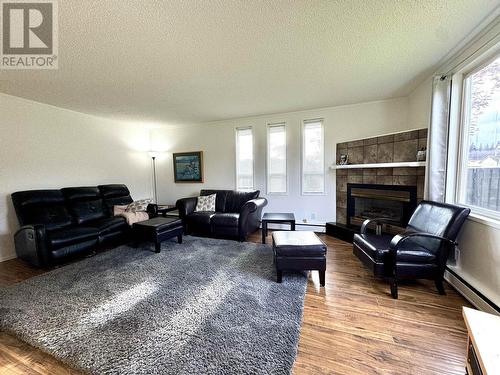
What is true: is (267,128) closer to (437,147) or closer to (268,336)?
(437,147)

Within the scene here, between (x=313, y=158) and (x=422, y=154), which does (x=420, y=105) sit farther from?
(x=313, y=158)

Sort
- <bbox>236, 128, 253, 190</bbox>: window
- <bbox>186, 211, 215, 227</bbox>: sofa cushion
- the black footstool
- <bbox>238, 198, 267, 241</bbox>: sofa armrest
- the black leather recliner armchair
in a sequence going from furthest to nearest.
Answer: <bbox>236, 128, 253, 190</bbox>: window, <bbox>186, 211, 215, 227</bbox>: sofa cushion, <bbox>238, 198, 267, 241</bbox>: sofa armrest, the black footstool, the black leather recliner armchair

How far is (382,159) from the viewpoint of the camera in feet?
10.7

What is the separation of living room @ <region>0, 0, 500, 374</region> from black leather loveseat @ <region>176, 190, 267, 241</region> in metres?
0.05

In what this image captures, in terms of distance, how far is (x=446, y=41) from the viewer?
1979 millimetres

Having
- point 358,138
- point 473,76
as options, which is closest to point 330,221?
point 358,138

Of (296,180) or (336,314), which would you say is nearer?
(336,314)

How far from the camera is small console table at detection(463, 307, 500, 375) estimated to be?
0.81 meters

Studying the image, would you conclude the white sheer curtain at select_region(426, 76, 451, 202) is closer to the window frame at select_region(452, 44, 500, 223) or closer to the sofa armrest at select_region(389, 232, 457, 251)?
the window frame at select_region(452, 44, 500, 223)

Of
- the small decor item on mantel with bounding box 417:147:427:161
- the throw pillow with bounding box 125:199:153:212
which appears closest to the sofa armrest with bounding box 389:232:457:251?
the small decor item on mantel with bounding box 417:147:427:161

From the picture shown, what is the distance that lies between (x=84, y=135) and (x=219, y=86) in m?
3.06

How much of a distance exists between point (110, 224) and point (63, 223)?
660mm

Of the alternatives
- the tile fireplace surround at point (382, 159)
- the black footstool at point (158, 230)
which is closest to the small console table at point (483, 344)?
the tile fireplace surround at point (382, 159)

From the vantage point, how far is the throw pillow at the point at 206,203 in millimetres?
4316
